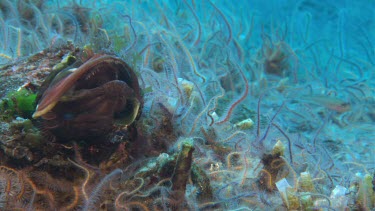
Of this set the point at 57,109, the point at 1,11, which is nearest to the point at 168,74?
the point at 57,109

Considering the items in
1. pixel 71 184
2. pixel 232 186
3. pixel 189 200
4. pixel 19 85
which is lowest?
pixel 232 186

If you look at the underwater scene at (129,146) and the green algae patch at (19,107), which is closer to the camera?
the underwater scene at (129,146)

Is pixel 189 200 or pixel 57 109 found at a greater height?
pixel 57 109

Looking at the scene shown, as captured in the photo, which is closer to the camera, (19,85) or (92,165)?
(92,165)

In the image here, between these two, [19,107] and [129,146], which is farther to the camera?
[129,146]

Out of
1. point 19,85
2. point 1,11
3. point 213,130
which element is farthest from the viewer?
point 1,11

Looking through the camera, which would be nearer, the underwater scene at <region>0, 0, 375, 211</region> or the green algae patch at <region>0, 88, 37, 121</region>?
the underwater scene at <region>0, 0, 375, 211</region>

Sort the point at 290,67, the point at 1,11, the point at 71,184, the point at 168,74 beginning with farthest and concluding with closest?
the point at 290,67 < the point at 1,11 < the point at 168,74 < the point at 71,184

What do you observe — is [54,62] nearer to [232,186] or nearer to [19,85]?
[19,85]

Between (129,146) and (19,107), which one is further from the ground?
(19,107)

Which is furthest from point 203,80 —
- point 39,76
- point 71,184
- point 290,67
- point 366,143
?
point 290,67
